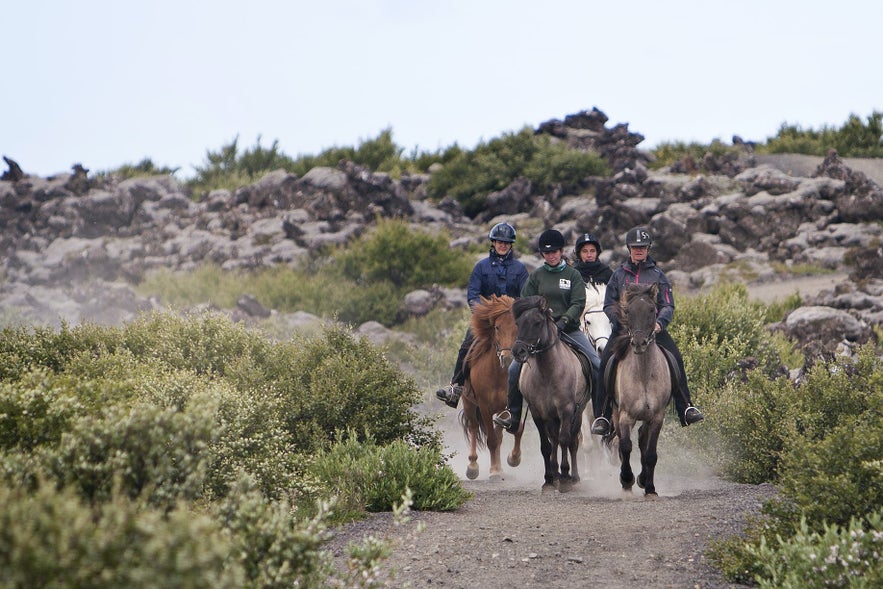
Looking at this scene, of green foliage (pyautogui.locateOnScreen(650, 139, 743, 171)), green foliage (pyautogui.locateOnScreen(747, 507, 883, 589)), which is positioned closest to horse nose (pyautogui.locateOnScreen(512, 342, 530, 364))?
green foliage (pyautogui.locateOnScreen(747, 507, 883, 589))

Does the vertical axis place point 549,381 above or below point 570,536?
above

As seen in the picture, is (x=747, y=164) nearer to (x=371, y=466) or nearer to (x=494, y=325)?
(x=494, y=325)

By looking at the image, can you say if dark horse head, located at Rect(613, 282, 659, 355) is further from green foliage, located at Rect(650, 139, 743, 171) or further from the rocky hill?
green foliage, located at Rect(650, 139, 743, 171)

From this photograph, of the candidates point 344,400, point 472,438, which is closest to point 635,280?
point 472,438

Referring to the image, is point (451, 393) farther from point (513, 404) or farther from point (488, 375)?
point (513, 404)

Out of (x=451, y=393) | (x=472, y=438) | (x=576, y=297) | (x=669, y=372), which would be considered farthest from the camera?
(x=472, y=438)

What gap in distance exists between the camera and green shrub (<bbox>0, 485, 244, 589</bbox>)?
3.81 meters

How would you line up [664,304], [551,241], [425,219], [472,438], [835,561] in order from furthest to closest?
[425,219] → [472,438] → [551,241] → [664,304] → [835,561]

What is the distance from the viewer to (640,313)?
1147cm

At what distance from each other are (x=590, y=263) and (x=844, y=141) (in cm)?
4235

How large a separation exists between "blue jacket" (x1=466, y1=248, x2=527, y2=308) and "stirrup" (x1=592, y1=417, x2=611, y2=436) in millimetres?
2951

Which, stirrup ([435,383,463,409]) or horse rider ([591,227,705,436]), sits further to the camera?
stirrup ([435,383,463,409])

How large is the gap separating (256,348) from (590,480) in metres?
5.42

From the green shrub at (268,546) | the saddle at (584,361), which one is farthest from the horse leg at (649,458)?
the green shrub at (268,546)
